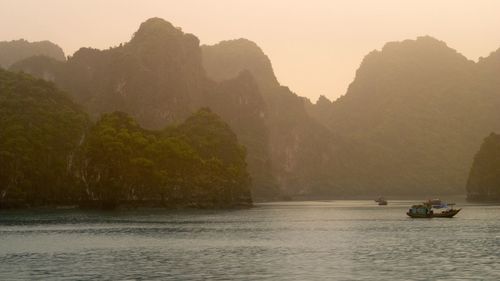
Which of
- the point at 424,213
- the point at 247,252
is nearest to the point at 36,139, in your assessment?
the point at 424,213

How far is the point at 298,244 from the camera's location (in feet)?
243

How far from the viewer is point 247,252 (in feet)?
216

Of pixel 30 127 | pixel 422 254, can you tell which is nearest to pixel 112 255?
pixel 422 254

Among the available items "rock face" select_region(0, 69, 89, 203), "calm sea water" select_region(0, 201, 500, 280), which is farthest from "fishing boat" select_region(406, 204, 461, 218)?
"rock face" select_region(0, 69, 89, 203)

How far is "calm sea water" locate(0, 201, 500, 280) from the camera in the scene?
4966cm

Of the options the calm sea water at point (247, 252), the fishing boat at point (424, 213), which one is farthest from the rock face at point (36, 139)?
the fishing boat at point (424, 213)

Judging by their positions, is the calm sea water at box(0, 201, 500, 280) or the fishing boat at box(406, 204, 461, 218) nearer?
the calm sea water at box(0, 201, 500, 280)

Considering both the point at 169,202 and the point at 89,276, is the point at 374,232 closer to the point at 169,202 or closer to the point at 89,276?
the point at 89,276

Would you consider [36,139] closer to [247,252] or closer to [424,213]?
[424,213]

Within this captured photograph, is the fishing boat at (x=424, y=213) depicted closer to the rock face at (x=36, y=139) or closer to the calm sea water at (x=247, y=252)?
the calm sea water at (x=247, y=252)

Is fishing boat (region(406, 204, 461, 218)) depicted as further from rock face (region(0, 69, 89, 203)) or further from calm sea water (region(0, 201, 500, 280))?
rock face (region(0, 69, 89, 203))

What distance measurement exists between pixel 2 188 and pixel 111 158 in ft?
75.9

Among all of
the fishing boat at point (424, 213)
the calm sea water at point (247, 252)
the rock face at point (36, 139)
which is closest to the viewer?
the calm sea water at point (247, 252)

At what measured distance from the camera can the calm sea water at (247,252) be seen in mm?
49656
